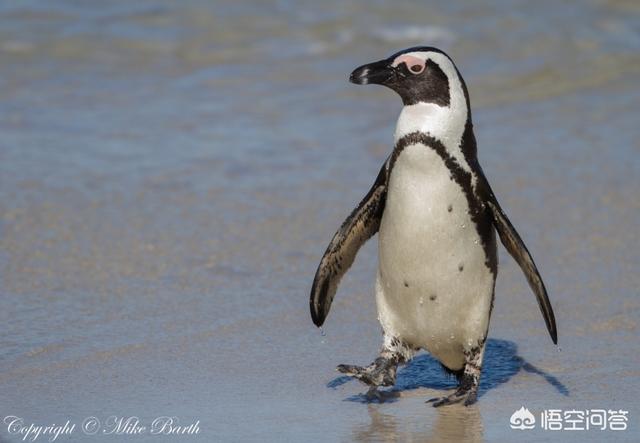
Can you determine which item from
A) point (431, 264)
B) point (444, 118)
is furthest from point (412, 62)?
point (431, 264)

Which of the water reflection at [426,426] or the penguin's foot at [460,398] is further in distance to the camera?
the penguin's foot at [460,398]

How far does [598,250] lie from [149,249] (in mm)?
2216

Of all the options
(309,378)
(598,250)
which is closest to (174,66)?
(598,250)

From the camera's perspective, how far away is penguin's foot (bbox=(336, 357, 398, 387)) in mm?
4305

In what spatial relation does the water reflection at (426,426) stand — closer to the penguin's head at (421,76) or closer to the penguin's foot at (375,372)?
the penguin's foot at (375,372)

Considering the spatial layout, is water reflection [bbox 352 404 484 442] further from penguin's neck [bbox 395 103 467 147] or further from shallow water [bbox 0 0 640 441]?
penguin's neck [bbox 395 103 467 147]

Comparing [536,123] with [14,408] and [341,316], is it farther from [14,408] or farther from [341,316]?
[14,408]

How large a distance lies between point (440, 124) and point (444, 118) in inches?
1.1

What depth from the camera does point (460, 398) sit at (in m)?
4.29

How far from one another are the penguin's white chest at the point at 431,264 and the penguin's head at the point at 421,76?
0.66 feet

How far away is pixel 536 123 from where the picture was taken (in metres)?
8.50

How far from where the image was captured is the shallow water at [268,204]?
173 inches

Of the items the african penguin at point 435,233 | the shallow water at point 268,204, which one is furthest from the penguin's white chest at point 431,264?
the shallow water at point 268,204

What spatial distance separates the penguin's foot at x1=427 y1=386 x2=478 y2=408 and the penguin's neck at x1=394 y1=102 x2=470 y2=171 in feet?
2.58
